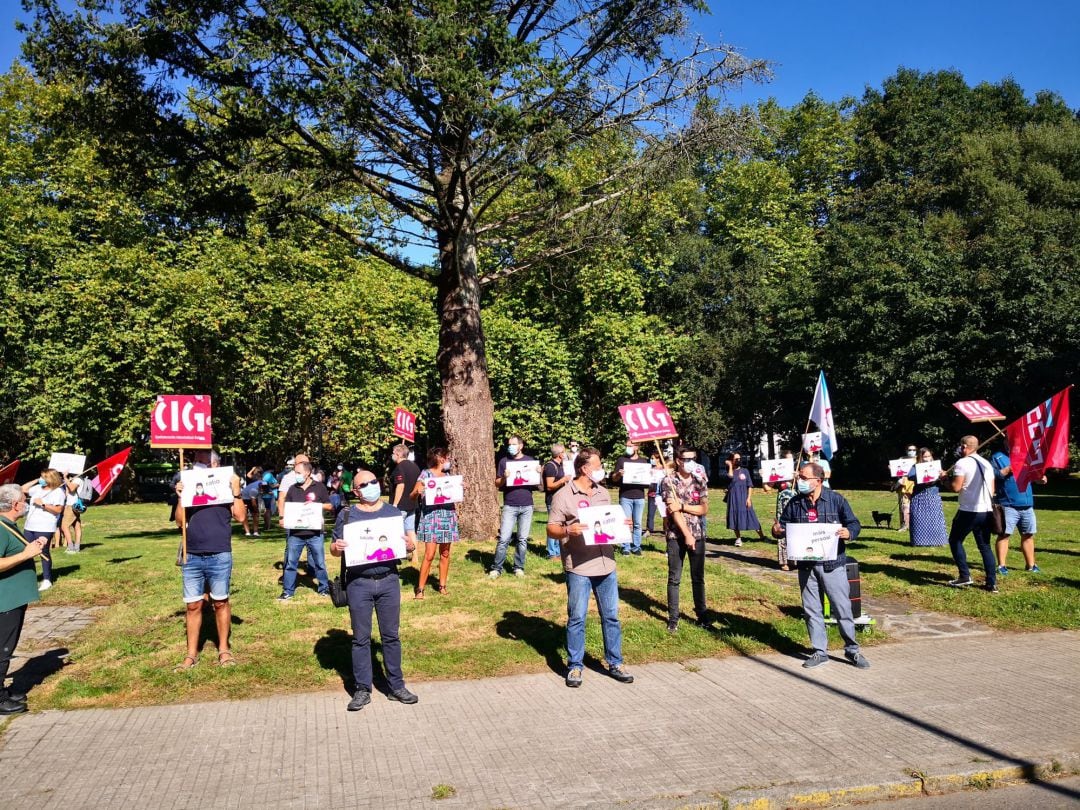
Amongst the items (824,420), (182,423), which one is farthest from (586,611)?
(824,420)

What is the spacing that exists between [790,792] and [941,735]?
1604mm

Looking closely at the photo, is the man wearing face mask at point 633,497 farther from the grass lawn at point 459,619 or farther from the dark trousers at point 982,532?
the dark trousers at point 982,532

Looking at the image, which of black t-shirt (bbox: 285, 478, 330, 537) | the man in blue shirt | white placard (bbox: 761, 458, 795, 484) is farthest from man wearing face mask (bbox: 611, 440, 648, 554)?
the man in blue shirt

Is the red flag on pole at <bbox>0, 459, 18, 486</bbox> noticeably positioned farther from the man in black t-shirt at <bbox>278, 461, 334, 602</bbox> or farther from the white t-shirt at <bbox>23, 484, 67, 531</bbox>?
the man in black t-shirt at <bbox>278, 461, 334, 602</bbox>

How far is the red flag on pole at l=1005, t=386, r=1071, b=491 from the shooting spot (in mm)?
11094

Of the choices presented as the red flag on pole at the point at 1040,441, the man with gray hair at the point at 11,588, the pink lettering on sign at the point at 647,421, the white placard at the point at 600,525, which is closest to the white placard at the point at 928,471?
the red flag on pole at the point at 1040,441

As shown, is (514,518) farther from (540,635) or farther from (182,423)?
(182,423)

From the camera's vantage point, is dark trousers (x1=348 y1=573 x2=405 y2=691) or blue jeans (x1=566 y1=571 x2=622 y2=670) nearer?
dark trousers (x1=348 y1=573 x2=405 y2=691)

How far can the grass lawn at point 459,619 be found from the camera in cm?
759

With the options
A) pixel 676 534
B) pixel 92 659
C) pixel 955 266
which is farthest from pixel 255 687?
pixel 955 266

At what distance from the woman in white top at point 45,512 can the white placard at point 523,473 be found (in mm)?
6616

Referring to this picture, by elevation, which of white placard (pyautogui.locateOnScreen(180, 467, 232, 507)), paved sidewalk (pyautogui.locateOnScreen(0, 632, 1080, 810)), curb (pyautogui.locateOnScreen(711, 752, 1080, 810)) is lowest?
curb (pyautogui.locateOnScreen(711, 752, 1080, 810))

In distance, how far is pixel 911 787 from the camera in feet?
17.0

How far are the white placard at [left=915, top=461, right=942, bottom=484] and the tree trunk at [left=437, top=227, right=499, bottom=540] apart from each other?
7.37 meters
